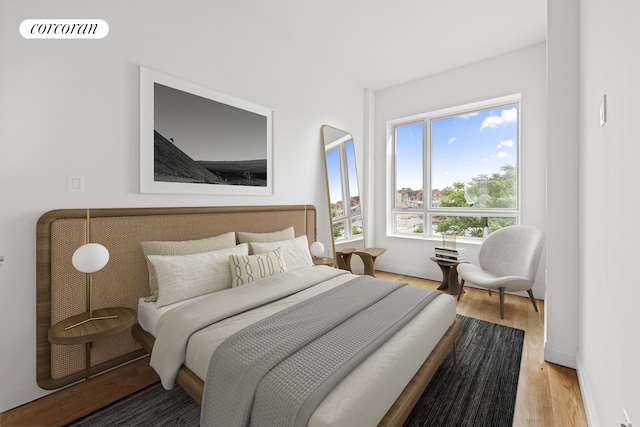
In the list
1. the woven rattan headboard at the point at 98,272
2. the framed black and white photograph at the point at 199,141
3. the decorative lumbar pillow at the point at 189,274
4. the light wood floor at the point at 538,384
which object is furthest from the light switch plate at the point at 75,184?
the light wood floor at the point at 538,384

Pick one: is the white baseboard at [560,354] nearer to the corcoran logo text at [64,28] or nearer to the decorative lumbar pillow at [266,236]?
the decorative lumbar pillow at [266,236]

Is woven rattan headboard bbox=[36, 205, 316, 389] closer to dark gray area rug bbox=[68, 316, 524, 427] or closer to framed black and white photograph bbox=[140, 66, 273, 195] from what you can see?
framed black and white photograph bbox=[140, 66, 273, 195]

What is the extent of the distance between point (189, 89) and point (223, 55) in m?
0.56

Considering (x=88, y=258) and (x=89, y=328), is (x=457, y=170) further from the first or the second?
(x=89, y=328)

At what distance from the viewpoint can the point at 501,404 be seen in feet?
5.70

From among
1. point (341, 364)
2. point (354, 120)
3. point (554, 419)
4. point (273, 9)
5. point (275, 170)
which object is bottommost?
point (554, 419)

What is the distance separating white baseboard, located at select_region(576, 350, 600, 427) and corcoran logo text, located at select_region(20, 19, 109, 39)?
3.79 metres

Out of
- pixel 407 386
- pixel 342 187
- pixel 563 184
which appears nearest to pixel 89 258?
pixel 407 386

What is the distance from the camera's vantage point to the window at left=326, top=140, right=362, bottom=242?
406cm

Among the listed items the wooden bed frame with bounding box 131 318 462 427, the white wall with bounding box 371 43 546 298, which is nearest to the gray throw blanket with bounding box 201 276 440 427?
the wooden bed frame with bounding box 131 318 462 427

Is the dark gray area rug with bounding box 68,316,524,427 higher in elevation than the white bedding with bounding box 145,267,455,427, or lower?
lower

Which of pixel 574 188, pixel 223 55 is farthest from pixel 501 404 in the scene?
pixel 223 55

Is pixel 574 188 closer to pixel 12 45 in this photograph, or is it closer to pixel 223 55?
pixel 223 55

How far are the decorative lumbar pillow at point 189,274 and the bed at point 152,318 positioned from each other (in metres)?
0.07
